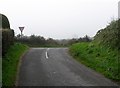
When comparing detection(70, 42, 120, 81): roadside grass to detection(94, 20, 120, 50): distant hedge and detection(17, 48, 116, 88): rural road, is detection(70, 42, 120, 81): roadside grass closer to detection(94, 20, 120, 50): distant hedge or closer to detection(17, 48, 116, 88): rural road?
detection(94, 20, 120, 50): distant hedge

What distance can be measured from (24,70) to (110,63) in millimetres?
5122

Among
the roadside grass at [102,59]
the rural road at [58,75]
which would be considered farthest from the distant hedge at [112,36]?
the rural road at [58,75]

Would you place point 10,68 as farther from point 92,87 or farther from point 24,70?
point 92,87

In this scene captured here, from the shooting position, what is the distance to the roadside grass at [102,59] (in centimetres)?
1988

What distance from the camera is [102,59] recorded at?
79.3 ft

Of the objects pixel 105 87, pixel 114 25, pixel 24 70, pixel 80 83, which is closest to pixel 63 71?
pixel 24 70

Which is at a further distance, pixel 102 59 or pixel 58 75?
pixel 102 59

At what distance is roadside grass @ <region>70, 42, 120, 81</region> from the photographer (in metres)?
19.9

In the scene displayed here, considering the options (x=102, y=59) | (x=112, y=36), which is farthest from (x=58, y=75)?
(x=112, y=36)

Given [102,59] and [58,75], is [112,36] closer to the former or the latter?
[102,59]

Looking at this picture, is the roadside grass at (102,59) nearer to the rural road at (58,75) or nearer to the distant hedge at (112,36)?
the distant hedge at (112,36)

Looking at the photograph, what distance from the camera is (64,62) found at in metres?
25.3

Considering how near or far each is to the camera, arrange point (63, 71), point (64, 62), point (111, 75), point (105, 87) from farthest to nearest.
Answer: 1. point (64, 62)
2. point (63, 71)
3. point (111, 75)
4. point (105, 87)

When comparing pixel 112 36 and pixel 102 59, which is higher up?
pixel 112 36
